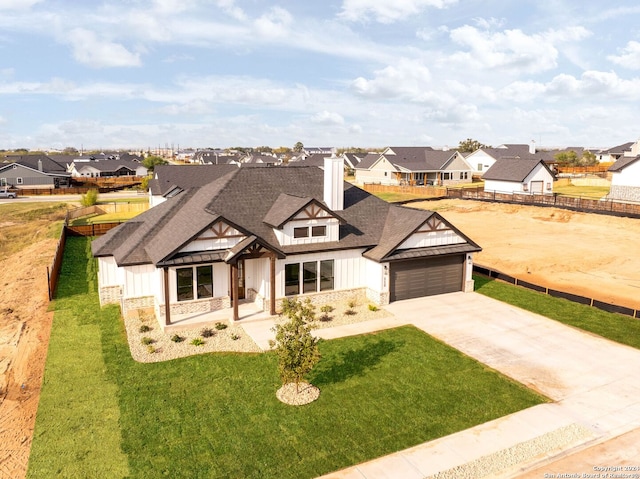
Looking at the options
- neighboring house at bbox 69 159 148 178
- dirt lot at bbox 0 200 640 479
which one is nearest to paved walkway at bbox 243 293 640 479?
dirt lot at bbox 0 200 640 479

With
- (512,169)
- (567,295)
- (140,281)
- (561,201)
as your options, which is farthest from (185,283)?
(512,169)

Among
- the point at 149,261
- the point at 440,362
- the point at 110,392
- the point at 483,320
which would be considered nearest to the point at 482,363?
the point at 440,362

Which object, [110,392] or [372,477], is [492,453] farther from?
[110,392]

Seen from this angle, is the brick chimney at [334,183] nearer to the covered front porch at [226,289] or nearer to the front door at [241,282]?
the covered front porch at [226,289]

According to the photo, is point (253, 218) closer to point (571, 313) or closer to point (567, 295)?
point (571, 313)

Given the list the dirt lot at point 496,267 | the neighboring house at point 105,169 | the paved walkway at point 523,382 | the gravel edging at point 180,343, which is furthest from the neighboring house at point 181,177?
the neighboring house at point 105,169
